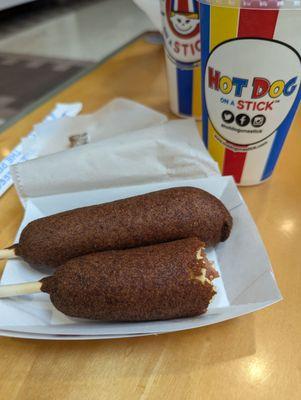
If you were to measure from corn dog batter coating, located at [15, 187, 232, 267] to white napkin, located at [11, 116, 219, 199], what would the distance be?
141 millimetres

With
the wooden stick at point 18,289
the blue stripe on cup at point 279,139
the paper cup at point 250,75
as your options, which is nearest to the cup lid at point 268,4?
the paper cup at point 250,75

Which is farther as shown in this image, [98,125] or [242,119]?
[98,125]

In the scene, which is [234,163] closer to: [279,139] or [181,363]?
[279,139]

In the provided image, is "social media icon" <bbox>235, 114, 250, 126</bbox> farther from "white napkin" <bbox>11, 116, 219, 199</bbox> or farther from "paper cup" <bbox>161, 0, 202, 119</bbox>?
"paper cup" <bbox>161, 0, 202, 119</bbox>

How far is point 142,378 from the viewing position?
1.41ft

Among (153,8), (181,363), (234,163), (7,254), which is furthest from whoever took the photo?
(153,8)

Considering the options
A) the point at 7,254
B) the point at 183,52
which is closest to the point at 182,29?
the point at 183,52

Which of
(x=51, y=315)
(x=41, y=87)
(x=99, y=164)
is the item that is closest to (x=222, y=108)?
(x=99, y=164)

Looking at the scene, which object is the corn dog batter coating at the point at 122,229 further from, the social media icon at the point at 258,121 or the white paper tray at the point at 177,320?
the social media icon at the point at 258,121

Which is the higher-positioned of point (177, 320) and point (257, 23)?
point (257, 23)

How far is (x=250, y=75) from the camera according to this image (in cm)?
53

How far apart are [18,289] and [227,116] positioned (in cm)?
45

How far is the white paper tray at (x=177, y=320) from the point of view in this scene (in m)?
0.45

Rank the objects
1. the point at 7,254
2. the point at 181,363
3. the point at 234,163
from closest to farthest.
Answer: the point at 181,363 → the point at 7,254 → the point at 234,163
